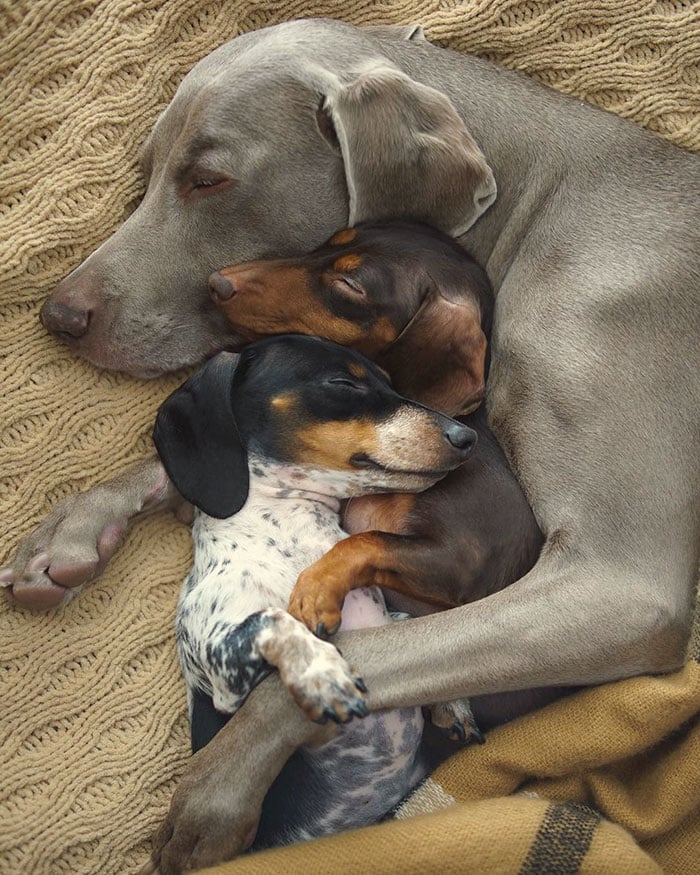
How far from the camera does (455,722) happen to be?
291 centimetres

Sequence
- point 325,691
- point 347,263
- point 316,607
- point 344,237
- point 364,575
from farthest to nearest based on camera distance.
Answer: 1. point 344,237
2. point 347,263
3. point 364,575
4. point 316,607
5. point 325,691

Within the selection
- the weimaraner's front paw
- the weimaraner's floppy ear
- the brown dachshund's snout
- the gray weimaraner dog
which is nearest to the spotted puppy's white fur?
the gray weimaraner dog

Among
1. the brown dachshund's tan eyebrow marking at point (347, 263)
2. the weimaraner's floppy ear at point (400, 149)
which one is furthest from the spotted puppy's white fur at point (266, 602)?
the weimaraner's floppy ear at point (400, 149)

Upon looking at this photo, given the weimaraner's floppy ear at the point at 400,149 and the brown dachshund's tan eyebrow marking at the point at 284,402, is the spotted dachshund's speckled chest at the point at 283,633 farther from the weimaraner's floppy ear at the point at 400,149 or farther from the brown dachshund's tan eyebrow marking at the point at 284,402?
the weimaraner's floppy ear at the point at 400,149

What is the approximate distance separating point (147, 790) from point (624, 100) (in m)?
2.56

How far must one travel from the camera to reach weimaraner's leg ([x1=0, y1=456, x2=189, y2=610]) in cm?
292

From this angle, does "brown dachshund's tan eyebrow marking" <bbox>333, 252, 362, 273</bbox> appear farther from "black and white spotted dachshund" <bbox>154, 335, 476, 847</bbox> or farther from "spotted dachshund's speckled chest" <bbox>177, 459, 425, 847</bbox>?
"spotted dachshund's speckled chest" <bbox>177, 459, 425, 847</bbox>

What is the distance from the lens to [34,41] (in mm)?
3053

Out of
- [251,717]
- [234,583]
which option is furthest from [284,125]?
[251,717]

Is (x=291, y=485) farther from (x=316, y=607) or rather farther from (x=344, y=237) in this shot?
(x=344, y=237)

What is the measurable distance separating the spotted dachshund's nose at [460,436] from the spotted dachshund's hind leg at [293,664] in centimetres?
63

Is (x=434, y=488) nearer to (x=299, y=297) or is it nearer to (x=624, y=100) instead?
(x=299, y=297)

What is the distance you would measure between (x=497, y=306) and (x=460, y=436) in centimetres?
48

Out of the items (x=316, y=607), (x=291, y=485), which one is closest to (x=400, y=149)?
(x=291, y=485)
